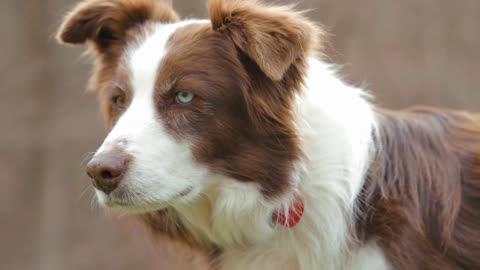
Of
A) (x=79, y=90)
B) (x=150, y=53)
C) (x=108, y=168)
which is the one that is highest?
(x=150, y=53)

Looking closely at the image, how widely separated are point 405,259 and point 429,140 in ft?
2.34

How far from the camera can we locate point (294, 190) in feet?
13.1

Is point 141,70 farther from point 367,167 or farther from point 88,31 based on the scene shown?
point 367,167

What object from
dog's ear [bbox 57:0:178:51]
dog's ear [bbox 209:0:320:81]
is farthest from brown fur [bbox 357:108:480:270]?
dog's ear [bbox 57:0:178:51]

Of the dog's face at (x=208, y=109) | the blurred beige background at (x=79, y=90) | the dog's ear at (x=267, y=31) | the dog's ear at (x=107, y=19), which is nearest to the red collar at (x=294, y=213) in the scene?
the dog's face at (x=208, y=109)

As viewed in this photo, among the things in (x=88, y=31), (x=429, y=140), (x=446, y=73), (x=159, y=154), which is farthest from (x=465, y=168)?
(x=446, y=73)

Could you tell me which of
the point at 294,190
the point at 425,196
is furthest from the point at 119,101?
the point at 425,196

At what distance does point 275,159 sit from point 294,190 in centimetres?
19

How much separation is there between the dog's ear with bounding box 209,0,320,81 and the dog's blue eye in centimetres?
35

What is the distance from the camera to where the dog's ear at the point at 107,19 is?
4516 millimetres

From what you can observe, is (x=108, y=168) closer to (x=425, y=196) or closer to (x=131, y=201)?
(x=131, y=201)

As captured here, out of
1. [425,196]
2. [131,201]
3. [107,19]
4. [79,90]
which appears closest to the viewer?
[131,201]

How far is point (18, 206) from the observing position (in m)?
8.57

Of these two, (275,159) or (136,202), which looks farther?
(275,159)
